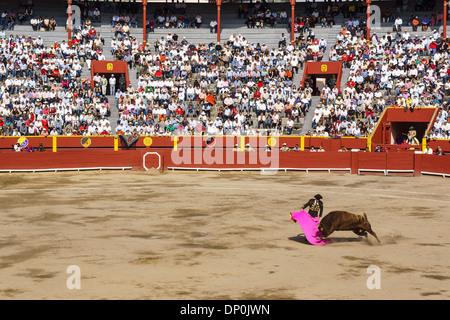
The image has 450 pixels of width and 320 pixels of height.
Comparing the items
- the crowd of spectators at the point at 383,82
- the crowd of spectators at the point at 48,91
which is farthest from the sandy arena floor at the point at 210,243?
the crowd of spectators at the point at 383,82

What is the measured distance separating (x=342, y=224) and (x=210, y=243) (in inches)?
99.0

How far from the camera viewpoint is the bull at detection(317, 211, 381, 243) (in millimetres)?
12398

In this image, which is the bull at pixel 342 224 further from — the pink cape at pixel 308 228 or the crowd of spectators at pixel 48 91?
the crowd of spectators at pixel 48 91

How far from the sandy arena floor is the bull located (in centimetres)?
28

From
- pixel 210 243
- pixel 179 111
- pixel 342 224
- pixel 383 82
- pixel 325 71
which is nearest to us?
pixel 342 224

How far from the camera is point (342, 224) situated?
1253 cm

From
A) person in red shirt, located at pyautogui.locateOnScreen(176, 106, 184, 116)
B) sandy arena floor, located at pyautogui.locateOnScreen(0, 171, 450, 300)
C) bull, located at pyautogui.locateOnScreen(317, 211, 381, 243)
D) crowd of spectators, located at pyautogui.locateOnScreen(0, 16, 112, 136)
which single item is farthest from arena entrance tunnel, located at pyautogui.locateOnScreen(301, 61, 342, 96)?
bull, located at pyautogui.locateOnScreen(317, 211, 381, 243)

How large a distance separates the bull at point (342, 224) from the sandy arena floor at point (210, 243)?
11.2 inches

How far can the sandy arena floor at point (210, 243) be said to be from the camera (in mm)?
9523

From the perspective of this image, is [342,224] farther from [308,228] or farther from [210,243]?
[210,243]

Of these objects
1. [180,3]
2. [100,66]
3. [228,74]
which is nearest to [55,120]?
[100,66]

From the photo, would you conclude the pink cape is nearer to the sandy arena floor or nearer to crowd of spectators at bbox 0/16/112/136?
the sandy arena floor

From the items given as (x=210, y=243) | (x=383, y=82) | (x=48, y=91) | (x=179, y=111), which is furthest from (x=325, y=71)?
(x=210, y=243)
